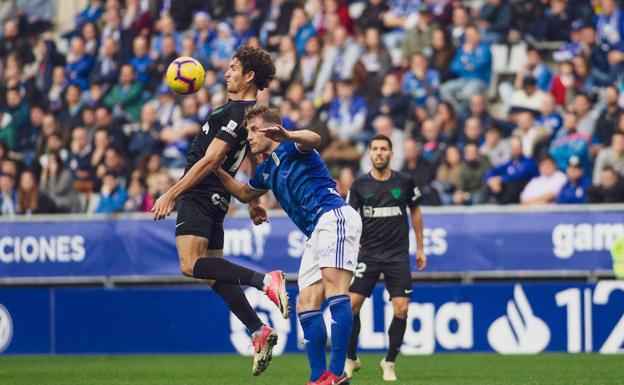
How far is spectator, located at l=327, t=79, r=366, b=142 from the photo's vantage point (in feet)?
63.4

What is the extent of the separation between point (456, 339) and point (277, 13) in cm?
784

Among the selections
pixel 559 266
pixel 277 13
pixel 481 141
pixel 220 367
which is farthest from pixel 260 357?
pixel 277 13

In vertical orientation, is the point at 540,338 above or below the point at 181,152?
below

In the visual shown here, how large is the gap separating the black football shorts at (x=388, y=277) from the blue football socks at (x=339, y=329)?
141 inches

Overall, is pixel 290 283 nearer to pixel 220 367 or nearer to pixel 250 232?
pixel 250 232

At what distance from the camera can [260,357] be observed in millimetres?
10117

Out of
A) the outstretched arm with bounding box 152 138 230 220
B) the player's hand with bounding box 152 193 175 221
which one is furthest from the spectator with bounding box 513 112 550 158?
the player's hand with bounding box 152 193 175 221

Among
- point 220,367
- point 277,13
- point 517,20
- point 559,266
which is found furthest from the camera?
point 277,13

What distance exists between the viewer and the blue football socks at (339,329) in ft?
30.5

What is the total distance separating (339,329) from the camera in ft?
30.8

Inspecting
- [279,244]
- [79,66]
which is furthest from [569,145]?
[79,66]

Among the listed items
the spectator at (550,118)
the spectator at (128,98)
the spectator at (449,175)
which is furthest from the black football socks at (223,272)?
the spectator at (128,98)

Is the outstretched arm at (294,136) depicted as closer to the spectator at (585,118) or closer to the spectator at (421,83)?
the spectator at (585,118)

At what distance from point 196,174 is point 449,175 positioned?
8.03 metres
